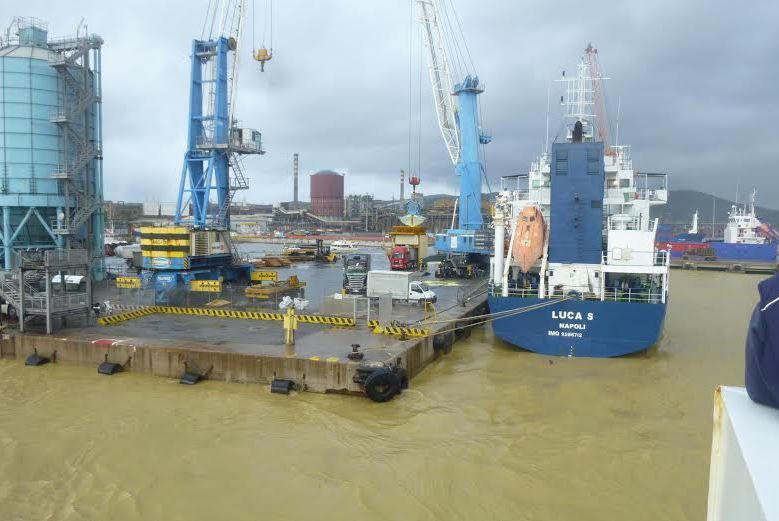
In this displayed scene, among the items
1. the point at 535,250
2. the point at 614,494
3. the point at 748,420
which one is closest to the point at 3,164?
the point at 535,250

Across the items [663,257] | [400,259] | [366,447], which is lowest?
[366,447]

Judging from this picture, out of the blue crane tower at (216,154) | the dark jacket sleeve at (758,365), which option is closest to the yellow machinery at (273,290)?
the blue crane tower at (216,154)

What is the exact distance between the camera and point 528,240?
900 inches

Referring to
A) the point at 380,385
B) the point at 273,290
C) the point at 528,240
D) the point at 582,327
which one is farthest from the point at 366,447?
the point at 273,290

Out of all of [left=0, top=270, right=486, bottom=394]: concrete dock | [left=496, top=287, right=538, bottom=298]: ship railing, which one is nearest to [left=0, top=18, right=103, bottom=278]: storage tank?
[left=0, top=270, right=486, bottom=394]: concrete dock

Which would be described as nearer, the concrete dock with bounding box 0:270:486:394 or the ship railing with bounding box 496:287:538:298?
the concrete dock with bounding box 0:270:486:394

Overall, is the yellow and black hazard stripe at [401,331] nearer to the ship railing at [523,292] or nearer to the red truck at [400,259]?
the ship railing at [523,292]

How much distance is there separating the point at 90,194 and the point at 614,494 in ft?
109

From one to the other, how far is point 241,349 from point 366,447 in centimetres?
683

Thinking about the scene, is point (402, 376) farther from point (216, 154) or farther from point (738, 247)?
point (738, 247)

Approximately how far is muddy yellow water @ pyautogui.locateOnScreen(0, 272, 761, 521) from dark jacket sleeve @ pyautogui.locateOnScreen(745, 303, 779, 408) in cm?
900

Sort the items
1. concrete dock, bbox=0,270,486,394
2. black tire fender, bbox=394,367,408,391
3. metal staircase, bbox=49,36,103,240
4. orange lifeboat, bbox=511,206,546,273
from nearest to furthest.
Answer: black tire fender, bbox=394,367,408,391
concrete dock, bbox=0,270,486,394
orange lifeboat, bbox=511,206,546,273
metal staircase, bbox=49,36,103,240

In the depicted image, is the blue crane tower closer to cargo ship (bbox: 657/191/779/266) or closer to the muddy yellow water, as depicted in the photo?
the muddy yellow water

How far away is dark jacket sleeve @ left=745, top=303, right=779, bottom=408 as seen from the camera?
235 cm
